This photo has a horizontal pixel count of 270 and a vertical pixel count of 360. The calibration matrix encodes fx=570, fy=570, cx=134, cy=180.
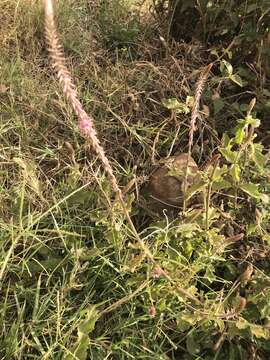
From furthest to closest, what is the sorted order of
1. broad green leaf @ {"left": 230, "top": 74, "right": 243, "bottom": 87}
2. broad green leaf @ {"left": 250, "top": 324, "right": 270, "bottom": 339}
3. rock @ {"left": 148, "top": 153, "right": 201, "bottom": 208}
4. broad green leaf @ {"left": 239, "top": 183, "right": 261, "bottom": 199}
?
broad green leaf @ {"left": 230, "top": 74, "right": 243, "bottom": 87}
rock @ {"left": 148, "top": 153, "right": 201, "bottom": 208}
broad green leaf @ {"left": 239, "top": 183, "right": 261, "bottom": 199}
broad green leaf @ {"left": 250, "top": 324, "right": 270, "bottom": 339}

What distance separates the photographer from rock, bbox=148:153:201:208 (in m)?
2.01

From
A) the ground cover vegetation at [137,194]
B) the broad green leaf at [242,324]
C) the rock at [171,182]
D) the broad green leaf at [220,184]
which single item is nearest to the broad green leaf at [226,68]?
the ground cover vegetation at [137,194]

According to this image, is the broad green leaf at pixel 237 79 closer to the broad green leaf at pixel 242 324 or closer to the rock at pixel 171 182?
the rock at pixel 171 182

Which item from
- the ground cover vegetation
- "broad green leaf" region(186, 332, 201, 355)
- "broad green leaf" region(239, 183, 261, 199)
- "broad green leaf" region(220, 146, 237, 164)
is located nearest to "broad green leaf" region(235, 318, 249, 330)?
the ground cover vegetation

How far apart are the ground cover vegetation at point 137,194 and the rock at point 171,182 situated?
35 millimetres

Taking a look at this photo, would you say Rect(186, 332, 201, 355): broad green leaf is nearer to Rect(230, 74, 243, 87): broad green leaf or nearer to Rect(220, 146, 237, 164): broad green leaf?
Rect(220, 146, 237, 164): broad green leaf

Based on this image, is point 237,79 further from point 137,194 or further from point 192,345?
point 192,345

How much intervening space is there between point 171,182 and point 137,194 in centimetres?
13

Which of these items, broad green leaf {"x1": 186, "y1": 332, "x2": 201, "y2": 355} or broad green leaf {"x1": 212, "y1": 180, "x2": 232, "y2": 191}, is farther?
broad green leaf {"x1": 212, "y1": 180, "x2": 232, "y2": 191}

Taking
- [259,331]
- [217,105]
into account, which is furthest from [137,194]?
[259,331]

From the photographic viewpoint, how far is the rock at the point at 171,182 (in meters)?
2.01

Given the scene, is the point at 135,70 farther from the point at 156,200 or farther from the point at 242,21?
the point at 156,200

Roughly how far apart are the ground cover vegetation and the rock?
35 millimetres

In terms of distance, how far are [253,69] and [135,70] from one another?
51 centimetres
